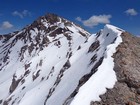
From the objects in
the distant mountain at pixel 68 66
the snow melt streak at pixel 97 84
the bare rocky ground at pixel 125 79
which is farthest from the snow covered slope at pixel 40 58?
the snow melt streak at pixel 97 84

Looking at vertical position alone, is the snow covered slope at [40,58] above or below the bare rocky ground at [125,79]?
above

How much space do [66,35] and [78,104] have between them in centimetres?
11278

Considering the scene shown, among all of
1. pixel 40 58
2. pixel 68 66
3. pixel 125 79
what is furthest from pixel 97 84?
pixel 40 58

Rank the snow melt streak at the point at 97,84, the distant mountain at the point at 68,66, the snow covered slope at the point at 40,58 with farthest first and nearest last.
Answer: the snow covered slope at the point at 40,58, the distant mountain at the point at 68,66, the snow melt streak at the point at 97,84

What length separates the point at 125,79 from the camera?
2342 cm

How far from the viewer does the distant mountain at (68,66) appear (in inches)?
890

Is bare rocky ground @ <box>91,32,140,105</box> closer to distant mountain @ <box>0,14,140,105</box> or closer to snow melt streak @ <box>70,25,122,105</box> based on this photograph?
distant mountain @ <box>0,14,140,105</box>

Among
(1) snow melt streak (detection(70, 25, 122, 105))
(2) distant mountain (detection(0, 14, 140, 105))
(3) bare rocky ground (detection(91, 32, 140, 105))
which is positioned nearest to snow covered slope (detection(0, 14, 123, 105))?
(2) distant mountain (detection(0, 14, 140, 105))

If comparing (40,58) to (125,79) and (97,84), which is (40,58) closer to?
(125,79)

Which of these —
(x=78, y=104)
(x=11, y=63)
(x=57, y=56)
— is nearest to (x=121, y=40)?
(x=78, y=104)

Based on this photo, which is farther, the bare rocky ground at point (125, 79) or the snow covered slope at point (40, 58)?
the snow covered slope at point (40, 58)

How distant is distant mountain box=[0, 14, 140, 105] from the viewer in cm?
2259

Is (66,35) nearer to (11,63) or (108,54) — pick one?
(11,63)

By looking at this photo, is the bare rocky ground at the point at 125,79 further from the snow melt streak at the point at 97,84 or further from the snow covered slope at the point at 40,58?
the snow covered slope at the point at 40,58
